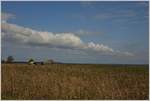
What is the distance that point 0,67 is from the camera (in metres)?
8.27

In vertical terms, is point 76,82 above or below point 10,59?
below

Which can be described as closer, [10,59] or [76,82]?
[10,59]

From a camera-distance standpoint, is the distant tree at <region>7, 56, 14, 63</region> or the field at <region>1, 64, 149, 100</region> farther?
the field at <region>1, 64, 149, 100</region>

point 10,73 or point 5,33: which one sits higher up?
point 5,33

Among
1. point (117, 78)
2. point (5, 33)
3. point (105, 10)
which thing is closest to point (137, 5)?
point (105, 10)

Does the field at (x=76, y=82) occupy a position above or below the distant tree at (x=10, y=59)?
below

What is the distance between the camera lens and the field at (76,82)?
8.28 meters

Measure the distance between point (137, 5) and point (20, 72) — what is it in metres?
1.97

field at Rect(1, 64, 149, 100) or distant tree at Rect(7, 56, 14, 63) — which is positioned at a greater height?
distant tree at Rect(7, 56, 14, 63)

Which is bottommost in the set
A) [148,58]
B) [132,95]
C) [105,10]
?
[132,95]

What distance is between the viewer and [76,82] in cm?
838

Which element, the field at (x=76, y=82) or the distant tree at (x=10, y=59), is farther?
the field at (x=76, y=82)

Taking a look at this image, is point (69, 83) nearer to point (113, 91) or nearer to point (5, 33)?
point (113, 91)

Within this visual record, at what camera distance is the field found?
8.28 metres
